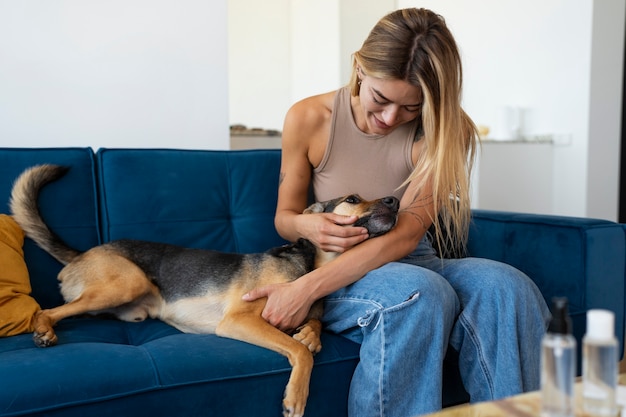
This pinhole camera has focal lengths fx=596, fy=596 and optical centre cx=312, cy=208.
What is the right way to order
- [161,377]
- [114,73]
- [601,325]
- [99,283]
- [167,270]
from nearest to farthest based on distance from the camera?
[601,325] < [161,377] < [99,283] < [167,270] < [114,73]

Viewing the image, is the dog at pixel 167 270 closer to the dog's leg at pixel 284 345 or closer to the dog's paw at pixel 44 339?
the dog's leg at pixel 284 345

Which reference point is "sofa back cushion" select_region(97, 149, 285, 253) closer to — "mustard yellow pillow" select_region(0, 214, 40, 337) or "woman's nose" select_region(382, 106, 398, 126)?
"mustard yellow pillow" select_region(0, 214, 40, 337)

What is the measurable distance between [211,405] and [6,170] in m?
1.16

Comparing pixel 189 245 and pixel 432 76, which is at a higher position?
pixel 432 76

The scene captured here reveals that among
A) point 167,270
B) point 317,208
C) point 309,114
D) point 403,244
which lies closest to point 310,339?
point 403,244

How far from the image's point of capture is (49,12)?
2.43m

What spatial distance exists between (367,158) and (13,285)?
3.91 feet

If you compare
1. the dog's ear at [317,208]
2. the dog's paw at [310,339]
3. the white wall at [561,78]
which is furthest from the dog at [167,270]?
the white wall at [561,78]

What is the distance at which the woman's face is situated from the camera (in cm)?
176

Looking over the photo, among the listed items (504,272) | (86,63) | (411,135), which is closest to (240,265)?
(411,135)

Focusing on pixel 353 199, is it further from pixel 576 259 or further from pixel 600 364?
pixel 600 364

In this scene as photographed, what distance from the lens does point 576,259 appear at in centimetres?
195

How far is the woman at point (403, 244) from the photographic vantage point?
1549 mm

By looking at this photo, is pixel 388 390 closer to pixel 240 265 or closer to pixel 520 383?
pixel 520 383
